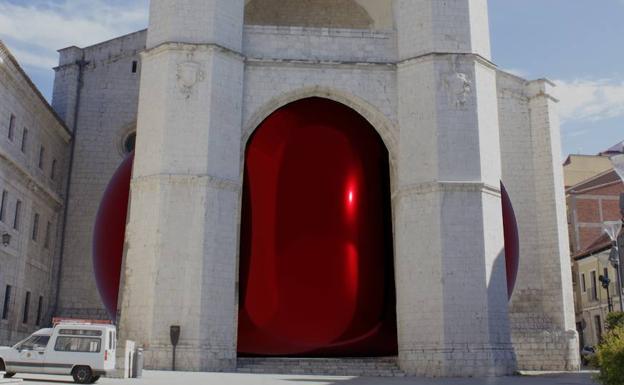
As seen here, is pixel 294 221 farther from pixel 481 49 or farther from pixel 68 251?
pixel 68 251

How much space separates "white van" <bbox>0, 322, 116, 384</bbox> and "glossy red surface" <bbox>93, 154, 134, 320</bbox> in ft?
20.8

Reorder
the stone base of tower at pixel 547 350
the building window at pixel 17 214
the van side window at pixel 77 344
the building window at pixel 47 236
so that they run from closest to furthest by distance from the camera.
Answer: the van side window at pixel 77 344
the stone base of tower at pixel 547 350
the building window at pixel 17 214
the building window at pixel 47 236

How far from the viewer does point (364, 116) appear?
67.4 ft

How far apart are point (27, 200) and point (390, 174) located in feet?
41.2

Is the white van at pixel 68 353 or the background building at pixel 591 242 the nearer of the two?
the white van at pixel 68 353

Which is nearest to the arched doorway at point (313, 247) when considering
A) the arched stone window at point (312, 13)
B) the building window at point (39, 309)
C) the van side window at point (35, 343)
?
the van side window at point (35, 343)

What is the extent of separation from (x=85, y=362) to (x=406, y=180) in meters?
10.2

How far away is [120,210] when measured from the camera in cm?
2034

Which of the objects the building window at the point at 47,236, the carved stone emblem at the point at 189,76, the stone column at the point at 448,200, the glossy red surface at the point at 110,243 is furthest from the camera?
the building window at the point at 47,236

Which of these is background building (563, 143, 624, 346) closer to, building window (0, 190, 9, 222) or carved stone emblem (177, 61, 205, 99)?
carved stone emblem (177, 61, 205, 99)

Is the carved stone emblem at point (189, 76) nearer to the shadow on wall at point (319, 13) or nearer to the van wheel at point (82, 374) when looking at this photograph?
the shadow on wall at point (319, 13)

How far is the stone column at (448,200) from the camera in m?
18.4

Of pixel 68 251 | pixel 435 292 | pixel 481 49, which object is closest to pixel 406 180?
pixel 435 292

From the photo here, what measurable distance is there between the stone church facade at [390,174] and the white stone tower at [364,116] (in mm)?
39
